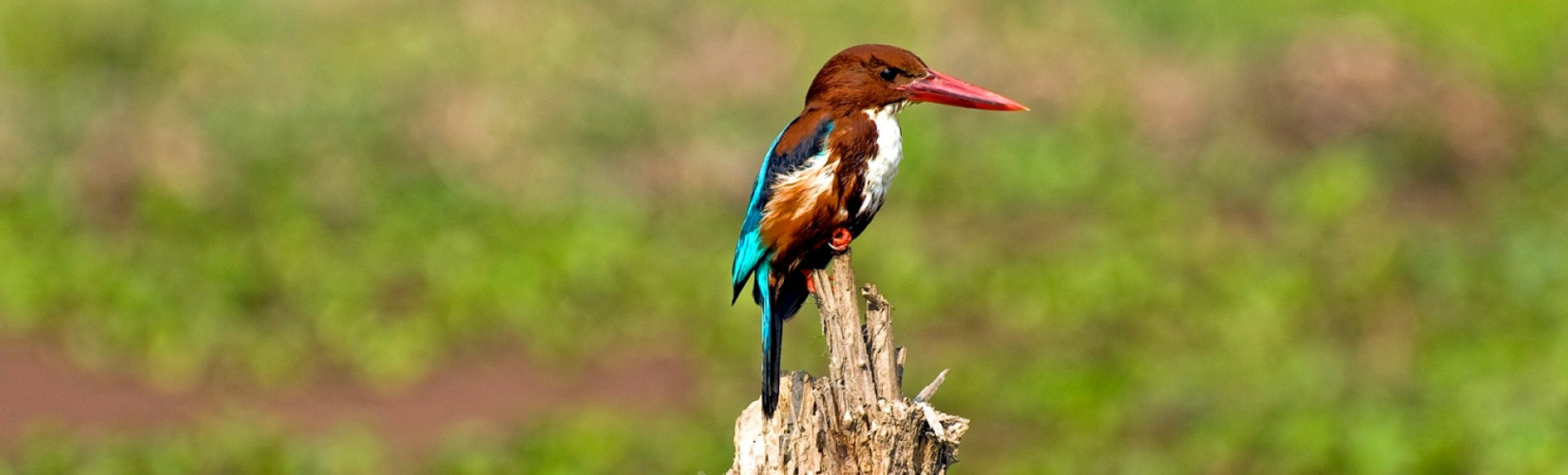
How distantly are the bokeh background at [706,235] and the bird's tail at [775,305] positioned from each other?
259 cm

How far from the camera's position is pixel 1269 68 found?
35.5 ft

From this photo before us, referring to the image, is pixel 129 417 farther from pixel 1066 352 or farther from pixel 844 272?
pixel 844 272

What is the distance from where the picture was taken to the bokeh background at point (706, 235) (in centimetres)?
699

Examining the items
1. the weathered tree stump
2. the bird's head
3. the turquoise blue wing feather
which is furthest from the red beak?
the weathered tree stump

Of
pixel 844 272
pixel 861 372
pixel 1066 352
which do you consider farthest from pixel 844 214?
pixel 1066 352

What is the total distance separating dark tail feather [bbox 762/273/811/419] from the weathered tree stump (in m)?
0.05

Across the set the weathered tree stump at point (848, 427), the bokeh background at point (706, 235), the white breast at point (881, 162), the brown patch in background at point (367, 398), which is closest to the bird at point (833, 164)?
the white breast at point (881, 162)

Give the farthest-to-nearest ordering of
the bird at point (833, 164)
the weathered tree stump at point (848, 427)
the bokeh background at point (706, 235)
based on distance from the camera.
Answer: the bokeh background at point (706, 235), the bird at point (833, 164), the weathered tree stump at point (848, 427)

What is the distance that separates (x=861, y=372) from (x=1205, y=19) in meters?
8.89

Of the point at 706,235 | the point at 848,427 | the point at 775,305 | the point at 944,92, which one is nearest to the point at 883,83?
the point at 944,92

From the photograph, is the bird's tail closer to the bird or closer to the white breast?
the bird

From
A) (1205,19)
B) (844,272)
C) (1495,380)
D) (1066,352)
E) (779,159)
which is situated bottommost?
(844,272)

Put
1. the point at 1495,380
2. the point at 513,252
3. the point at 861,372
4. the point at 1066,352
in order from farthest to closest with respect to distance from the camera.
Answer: the point at 513,252 < the point at 1066,352 < the point at 1495,380 < the point at 861,372

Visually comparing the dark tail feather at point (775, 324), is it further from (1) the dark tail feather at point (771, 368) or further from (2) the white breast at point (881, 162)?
(2) the white breast at point (881, 162)
